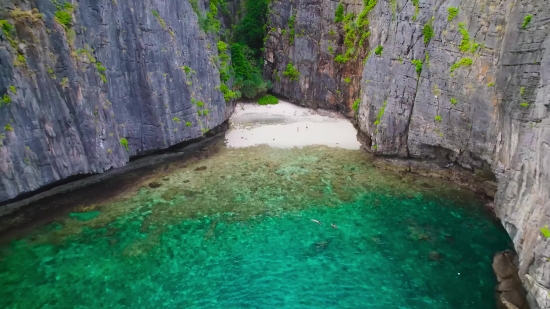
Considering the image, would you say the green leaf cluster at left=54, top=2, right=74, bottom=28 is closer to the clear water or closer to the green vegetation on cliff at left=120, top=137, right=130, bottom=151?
the green vegetation on cliff at left=120, top=137, right=130, bottom=151

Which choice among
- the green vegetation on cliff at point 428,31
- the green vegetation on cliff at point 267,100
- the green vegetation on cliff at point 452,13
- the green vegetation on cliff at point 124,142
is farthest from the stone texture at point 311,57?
the green vegetation on cliff at point 124,142

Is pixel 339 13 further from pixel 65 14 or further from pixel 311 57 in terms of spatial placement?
pixel 65 14

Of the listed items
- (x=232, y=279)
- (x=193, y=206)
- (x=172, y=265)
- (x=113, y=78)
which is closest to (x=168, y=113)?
(x=113, y=78)

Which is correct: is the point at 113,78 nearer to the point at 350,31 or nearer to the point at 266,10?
the point at 350,31

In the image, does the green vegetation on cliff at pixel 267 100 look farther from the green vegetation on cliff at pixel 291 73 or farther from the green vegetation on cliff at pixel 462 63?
the green vegetation on cliff at pixel 462 63

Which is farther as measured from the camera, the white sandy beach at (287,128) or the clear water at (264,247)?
the white sandy beach at (287,128)

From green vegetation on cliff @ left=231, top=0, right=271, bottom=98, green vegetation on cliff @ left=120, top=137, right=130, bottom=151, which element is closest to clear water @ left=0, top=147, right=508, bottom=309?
green vegetation on cliff @ left=120, top=137, right=130, bottom=151
